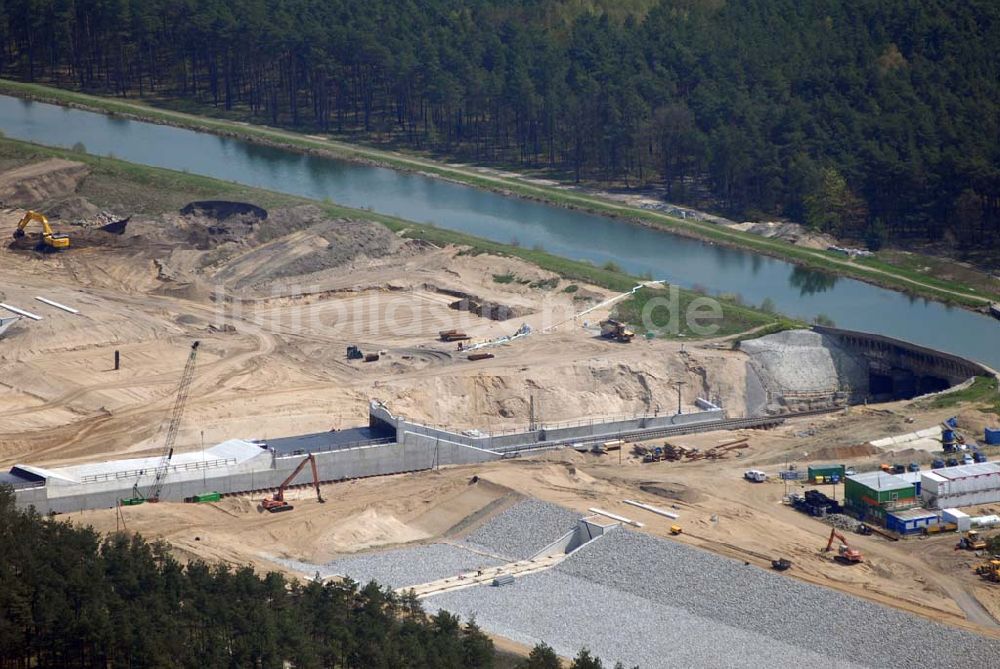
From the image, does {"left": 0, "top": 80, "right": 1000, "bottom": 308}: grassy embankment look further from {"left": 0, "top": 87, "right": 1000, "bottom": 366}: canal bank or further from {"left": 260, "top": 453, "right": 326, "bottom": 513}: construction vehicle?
{"left": 260, "top": 453, "right": 326, "bottom": 513}: construction vehicle

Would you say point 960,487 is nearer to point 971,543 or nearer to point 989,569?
point 971,543

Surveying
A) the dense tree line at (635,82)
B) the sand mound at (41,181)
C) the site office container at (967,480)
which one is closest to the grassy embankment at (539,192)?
the dense tree line at (635,82)

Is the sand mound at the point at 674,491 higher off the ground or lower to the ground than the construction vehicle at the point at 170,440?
lower

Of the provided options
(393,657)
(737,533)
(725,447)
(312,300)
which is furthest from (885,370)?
(393,657)

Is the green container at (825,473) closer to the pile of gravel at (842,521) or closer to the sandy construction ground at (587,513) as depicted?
the sandy construction ground at (587,513)

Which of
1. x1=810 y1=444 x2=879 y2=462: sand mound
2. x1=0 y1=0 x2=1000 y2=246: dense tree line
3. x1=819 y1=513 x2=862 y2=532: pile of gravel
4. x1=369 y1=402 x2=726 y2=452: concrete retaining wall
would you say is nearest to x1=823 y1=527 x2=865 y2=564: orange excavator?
x1=819 y1=513 x2=862 y2=532: pile of gravel
